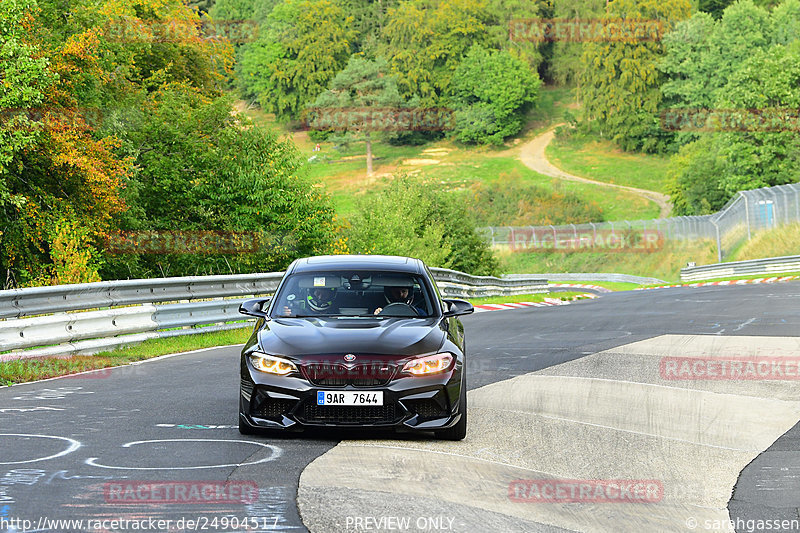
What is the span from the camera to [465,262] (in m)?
51.7

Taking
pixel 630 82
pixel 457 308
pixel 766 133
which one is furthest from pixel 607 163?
pixel 457 308

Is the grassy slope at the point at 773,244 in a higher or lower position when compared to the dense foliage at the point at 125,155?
lower

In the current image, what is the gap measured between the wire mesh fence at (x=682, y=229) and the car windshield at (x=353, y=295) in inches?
1728

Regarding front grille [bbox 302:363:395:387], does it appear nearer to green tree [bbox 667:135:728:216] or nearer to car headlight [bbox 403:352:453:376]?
car headlight [bbox 403:352:453:376]

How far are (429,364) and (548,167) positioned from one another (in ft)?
365

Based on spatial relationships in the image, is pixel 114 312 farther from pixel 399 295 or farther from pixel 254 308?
pixel 399 295

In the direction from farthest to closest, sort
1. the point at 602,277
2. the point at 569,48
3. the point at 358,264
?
the point at 569,48 → the point at 602,277 → the point at 358,264

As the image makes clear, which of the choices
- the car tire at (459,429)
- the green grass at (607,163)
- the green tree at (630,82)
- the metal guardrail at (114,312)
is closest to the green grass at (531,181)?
the green grass at (607,163)

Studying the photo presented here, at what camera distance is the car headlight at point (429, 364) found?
7.95 metres

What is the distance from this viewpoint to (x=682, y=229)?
67.9 meters

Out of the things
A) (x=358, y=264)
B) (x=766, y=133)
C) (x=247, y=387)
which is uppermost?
(x=358, y=264)

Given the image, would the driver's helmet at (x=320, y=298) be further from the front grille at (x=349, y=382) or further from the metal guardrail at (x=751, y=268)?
the metal guardrail at (x=751, y=268)

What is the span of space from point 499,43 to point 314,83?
1023 inches

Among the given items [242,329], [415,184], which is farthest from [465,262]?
[242,329]
